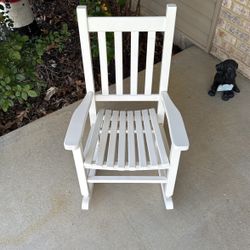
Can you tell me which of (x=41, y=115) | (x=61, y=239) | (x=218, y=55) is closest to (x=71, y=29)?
(x=41, y=115)

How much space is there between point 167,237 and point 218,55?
1774 mm

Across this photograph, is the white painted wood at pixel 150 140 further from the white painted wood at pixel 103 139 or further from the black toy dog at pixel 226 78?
the black toy dog at pixel 226 78

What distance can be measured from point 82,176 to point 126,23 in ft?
2.56

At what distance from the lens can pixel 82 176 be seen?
1.35m

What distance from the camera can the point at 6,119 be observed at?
2076 mm

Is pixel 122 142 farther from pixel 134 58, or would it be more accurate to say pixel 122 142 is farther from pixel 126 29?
pixel 126 29

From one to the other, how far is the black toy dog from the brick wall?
0.26 meters

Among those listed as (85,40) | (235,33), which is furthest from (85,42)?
(235,33)

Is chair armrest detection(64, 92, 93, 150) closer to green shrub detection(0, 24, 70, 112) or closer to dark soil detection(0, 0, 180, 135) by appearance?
green shrub detection(0, 24, 70, 112)

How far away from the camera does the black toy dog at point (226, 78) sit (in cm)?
205

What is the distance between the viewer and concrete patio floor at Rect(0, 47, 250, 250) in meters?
1.40

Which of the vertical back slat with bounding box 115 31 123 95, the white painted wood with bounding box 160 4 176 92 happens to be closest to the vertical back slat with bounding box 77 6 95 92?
the vertical back slat with bounding box 115 31 123 95

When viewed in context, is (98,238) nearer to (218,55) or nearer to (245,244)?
(245,244)

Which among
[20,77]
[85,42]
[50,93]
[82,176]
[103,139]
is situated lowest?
[50,93]
